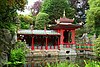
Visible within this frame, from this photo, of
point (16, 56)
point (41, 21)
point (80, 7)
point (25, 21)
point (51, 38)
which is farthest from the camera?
point (80, 7)

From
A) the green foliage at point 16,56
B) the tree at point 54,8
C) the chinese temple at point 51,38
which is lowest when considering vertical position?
the chinese temple at point 51,38

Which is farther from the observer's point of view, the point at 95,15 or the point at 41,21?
the point at 41,21

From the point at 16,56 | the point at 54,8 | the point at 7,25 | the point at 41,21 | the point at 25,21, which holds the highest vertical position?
the point at 7,25

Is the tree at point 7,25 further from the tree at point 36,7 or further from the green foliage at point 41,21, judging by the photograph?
the tree at point 36,7

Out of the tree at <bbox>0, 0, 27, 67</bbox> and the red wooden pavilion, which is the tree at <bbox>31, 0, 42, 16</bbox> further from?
the tree at <bbox>0, 0, 27, 67</bbox>

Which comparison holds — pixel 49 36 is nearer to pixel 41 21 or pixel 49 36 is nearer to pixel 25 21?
pixel 41 21

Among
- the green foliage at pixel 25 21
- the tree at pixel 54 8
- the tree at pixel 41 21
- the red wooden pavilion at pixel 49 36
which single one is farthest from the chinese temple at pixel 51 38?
the tree at pixel 54 8

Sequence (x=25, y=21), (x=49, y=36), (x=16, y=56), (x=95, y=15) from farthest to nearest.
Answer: (x=25, y=21) → (x=49, y=36) → (x=95, y=15) → (x=16, y=56)

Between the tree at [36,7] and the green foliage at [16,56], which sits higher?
the green foliage at [16,56]

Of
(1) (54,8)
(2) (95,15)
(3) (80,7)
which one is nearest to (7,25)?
(2) (95,15)

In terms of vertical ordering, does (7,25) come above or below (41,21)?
above

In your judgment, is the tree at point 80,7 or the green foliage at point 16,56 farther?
Answer: the tree at point 80,7

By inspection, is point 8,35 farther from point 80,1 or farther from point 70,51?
point 80,1

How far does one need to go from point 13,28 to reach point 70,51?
42.2ft
